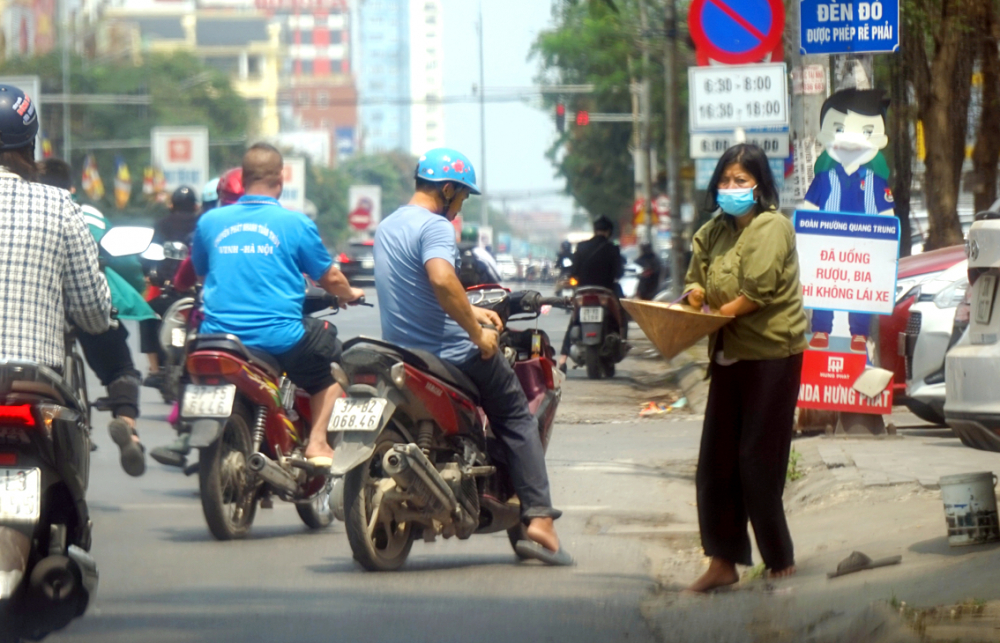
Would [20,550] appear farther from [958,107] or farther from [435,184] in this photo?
[958,107]

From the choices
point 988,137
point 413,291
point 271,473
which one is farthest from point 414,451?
point 988,137

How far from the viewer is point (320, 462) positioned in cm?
737

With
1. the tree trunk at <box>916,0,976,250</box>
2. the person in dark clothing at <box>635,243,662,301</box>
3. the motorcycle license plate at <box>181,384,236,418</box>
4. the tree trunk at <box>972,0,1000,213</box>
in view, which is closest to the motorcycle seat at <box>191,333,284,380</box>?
the motorcycle license plate at <box>181,384,236,418</box>

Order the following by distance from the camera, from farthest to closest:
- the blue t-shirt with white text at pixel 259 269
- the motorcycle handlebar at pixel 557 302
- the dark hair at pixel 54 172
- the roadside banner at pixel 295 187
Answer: the roadside banner at pixel 295 187
the dark hair at pixel 54 172
the blue t-shirt with white text at pixel 259 269
the motorcycle handlebar at pixel 557 302

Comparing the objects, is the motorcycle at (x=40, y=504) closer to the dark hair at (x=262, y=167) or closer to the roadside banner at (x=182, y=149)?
the dark hair at (x=262, y=167)

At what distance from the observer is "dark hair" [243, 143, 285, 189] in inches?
292

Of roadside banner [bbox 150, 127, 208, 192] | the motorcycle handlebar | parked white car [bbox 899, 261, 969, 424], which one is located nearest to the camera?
the motorcycle handlebar

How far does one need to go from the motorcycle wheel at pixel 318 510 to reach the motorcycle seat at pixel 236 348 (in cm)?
65

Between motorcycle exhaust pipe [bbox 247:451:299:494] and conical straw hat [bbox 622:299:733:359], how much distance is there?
2079mm

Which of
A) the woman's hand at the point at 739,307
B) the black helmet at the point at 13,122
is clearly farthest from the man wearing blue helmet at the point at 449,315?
the black helmet at the point at 13,122

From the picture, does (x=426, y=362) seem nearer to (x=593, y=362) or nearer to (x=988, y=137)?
(x=593, y=362)

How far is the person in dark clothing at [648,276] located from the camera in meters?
25.5

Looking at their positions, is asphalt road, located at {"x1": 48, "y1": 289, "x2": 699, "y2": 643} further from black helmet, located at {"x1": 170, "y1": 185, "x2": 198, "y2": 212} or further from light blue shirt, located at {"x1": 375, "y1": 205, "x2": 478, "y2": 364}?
black helmet, located at {"x1": 170, "y1": 185, "x2": 198, "y2": 212}

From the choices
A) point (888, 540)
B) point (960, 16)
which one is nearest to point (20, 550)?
point (888, 540)
